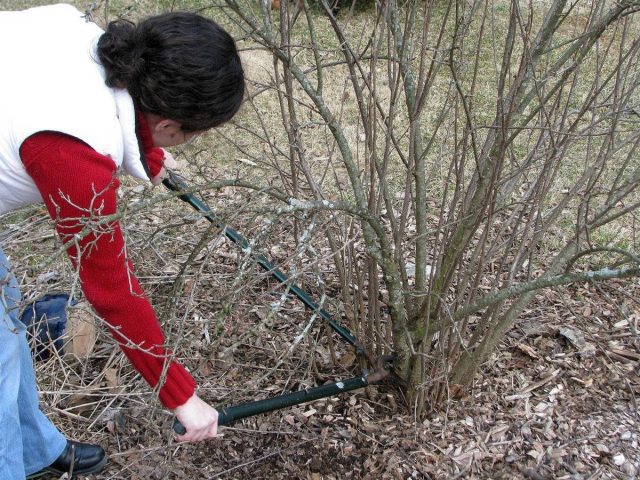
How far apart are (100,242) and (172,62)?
1.50 feet

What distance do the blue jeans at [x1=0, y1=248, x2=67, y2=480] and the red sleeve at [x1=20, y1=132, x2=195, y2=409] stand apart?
0.20 m

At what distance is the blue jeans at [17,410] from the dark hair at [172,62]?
1.83 ft

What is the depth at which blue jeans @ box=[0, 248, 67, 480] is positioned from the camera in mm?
1900

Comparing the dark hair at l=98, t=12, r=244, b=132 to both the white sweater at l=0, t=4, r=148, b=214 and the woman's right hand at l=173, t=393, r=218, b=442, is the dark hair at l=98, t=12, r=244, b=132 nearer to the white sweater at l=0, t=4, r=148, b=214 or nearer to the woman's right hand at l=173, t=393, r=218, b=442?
the white sweater at l=0, t=4, r=148, b=214

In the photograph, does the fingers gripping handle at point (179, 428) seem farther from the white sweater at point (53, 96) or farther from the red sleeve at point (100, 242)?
the white sweater at point (53, 96)

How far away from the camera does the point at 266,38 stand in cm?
194

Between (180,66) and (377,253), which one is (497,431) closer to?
(377,253)

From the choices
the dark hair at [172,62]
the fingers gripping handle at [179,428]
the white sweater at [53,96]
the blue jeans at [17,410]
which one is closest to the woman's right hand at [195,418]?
the fingers gripping handle at [179,428]

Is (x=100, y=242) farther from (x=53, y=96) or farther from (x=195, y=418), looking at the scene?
(x=195, y=418)

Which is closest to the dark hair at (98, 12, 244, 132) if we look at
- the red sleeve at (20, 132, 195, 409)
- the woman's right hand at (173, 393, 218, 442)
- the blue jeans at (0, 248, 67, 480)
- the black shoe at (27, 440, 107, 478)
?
the red sleeve at (20, 132, 195, 409)

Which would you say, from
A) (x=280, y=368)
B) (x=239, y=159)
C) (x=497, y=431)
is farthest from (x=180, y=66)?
(x=239, y=159)

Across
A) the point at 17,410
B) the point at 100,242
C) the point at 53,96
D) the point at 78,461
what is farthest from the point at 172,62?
the point at 78,461

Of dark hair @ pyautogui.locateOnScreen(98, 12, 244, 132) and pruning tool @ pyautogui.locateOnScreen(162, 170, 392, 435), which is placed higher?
dark hair @ pyautogui.locateOnScreen(98, 12, 244, 132)

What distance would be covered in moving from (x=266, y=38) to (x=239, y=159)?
106 inches
